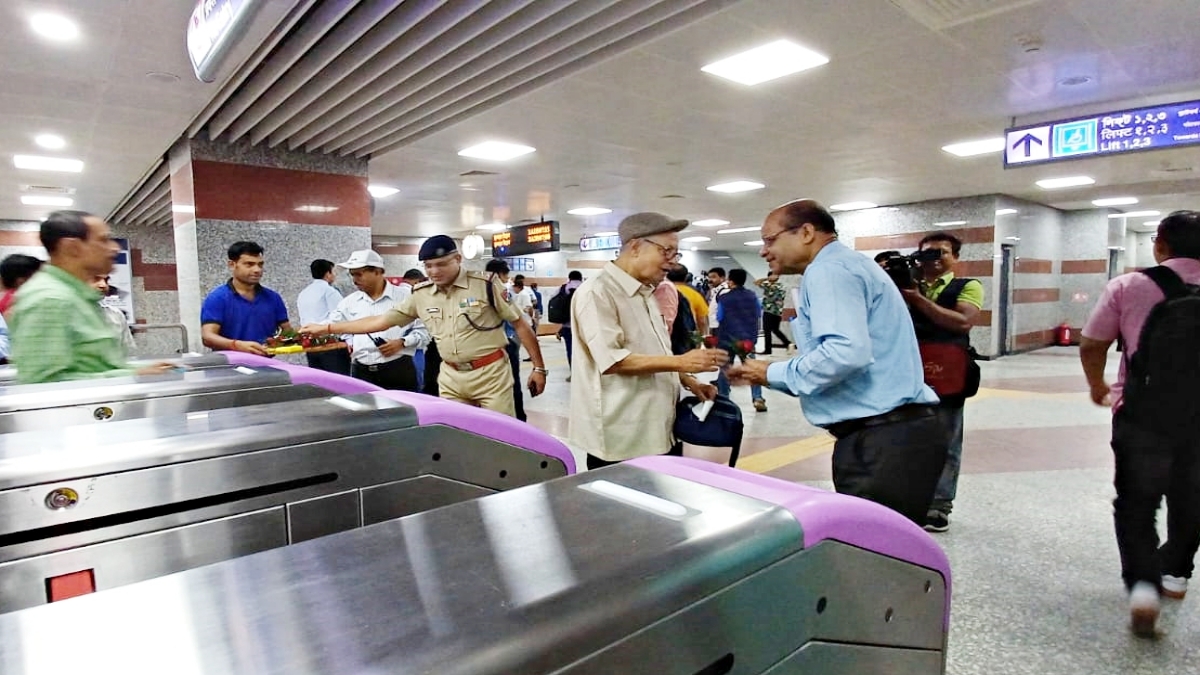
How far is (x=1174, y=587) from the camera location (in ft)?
8.06

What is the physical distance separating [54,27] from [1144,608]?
5.36m

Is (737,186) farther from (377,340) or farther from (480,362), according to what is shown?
(480,362)

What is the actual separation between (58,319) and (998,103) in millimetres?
6073

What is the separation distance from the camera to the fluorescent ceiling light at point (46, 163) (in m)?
6.67

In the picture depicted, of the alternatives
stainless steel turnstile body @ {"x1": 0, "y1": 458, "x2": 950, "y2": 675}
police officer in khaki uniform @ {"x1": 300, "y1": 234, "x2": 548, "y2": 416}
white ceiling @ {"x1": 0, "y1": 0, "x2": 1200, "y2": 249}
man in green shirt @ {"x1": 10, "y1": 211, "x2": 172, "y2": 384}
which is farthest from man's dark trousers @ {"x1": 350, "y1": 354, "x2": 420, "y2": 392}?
stainless steel turnstile body @ {"x1": 0, "y1": 458, "x2": 950, "y2": 675}

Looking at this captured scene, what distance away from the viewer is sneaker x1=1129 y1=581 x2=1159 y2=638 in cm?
219

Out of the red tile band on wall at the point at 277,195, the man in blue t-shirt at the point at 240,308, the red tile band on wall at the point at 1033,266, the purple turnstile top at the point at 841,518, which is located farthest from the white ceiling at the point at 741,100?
the purple turnstile top at the point at 841,518

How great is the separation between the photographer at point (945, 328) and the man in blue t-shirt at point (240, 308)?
338cm

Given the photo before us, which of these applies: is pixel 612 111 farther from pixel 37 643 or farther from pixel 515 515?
pixel 37 643

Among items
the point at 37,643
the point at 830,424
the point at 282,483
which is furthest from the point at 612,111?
the point at 37,643

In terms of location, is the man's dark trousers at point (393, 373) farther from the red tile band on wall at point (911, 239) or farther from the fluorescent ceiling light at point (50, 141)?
the red tile band on wall at point (911, 239)

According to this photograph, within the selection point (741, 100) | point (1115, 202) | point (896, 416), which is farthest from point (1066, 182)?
point (896, 416)

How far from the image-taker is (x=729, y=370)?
6.83 feet

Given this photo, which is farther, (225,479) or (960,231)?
(960,231)
